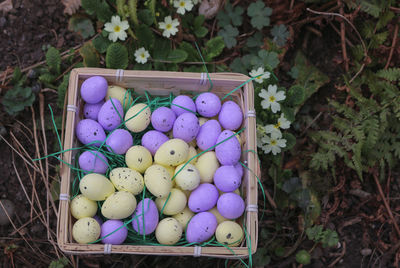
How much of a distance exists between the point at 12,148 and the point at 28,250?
58cm

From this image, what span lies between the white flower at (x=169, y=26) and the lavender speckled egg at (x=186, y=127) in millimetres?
698

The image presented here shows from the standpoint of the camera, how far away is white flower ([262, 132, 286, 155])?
2051 millimetres

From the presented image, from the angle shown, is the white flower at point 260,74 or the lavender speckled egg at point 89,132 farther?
the white flower at point 260,74

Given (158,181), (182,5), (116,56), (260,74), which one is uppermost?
(182,5)

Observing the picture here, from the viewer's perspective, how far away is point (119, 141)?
1.71m

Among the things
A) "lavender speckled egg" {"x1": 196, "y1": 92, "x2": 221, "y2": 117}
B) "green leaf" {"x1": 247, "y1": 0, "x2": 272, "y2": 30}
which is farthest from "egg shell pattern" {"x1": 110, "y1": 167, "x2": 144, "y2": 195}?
"green leaf" {"x1": 247, "y1": 0, "x2": 272, "y2": 30}

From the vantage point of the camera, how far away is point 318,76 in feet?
7.73

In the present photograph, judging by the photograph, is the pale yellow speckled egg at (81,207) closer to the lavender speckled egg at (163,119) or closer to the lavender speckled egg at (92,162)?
the lavender speckled egg at (92,162)

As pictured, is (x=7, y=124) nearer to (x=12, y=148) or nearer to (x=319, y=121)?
(x=12, y=148)

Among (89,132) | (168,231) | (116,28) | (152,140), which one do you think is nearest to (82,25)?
(116,28)

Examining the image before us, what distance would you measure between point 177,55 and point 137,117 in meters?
0.66

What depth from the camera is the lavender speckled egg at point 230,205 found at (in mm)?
1658

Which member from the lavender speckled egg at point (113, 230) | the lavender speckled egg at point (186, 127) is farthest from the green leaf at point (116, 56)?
the lavender speckled egg at point (113, 230)

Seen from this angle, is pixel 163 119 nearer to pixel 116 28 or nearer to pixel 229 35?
pixel 116 28
